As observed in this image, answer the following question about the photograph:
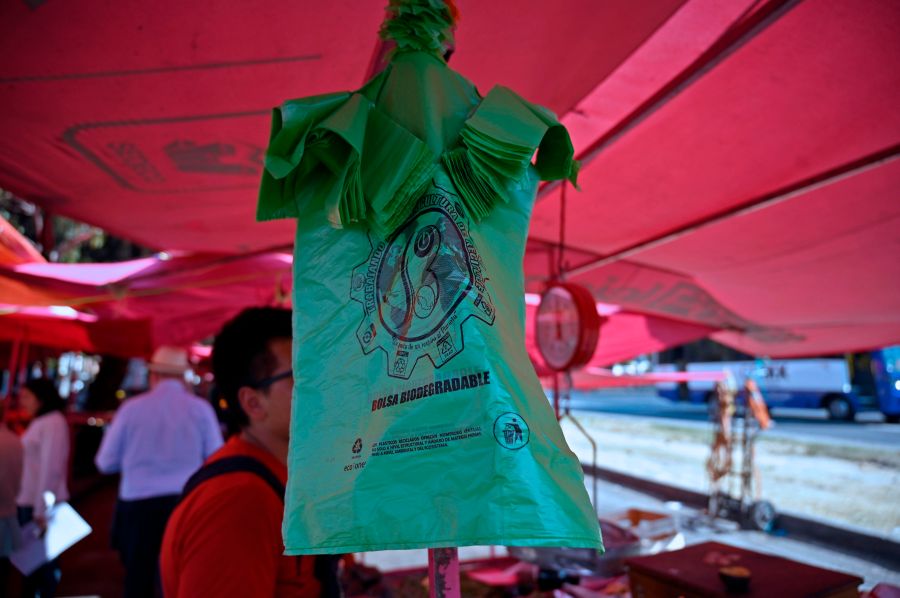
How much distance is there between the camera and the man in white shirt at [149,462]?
3.87 metres

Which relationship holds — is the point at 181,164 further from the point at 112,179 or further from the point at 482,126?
the point at 482,126

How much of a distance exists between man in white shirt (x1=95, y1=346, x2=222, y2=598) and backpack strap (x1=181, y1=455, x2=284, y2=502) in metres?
2.67

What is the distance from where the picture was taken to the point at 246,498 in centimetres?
133

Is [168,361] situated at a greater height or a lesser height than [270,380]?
greater

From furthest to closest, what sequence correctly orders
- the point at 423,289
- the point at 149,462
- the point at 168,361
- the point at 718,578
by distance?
1. the point at 168,361
2. the point at 149,462
3. the point at 718,578
4. the point at 423,289

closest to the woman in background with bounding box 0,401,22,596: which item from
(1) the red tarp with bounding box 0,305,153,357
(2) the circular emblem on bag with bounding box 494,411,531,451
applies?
(1) the red tarp with bounding box 0,305,153,357

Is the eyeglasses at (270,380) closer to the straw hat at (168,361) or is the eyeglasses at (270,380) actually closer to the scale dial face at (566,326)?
the scale dial face at (566,326)

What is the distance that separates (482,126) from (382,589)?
2800mm

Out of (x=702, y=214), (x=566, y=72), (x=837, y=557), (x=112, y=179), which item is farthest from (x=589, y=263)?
(x=837, y=557)

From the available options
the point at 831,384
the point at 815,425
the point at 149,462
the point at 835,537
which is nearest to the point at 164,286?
the point at 149,462

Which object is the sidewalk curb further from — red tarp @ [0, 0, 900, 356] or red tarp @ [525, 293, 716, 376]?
red tarp @ [0, 0, 900, 356]

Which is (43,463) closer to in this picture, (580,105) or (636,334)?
(580,105)

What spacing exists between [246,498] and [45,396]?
13.8 ft

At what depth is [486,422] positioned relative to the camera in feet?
2.33
